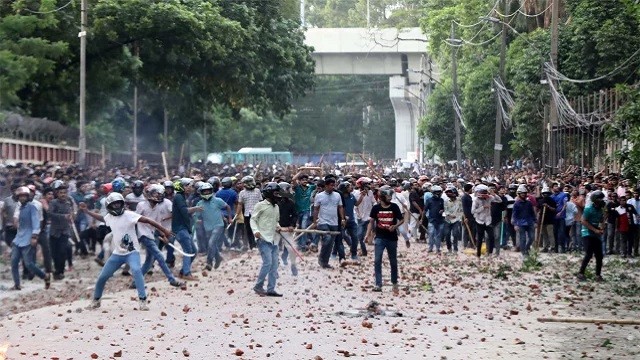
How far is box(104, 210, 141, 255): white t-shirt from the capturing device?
1475 centimetres

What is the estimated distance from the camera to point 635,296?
17.7 m

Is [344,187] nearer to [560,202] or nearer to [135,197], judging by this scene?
[135,197]

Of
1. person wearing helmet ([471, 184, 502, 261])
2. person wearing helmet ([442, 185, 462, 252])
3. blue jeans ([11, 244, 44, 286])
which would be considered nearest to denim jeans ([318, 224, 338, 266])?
person wearing helmet ([471, 184, 502, 261])

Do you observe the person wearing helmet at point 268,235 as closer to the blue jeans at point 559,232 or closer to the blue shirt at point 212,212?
the blue shirt at point 212,212

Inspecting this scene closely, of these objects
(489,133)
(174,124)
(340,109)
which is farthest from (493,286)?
(340,109)

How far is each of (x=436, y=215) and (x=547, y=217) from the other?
260 cm

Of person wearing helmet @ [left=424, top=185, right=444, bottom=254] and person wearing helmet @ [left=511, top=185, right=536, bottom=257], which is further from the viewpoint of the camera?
person wearing helmet @ [left=424, top=185, right=444, bottom=254]

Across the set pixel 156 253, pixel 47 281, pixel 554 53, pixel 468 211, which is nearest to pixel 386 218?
pixel 156 253

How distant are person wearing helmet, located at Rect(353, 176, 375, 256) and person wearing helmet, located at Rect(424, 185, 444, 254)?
154 cm

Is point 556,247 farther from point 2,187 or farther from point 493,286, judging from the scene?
point 2,187

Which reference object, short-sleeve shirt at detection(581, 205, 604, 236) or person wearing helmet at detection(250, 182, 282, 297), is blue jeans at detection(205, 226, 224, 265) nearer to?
person wearing helmet at detection(250, 182, 282, 297)

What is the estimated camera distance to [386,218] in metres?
17.3

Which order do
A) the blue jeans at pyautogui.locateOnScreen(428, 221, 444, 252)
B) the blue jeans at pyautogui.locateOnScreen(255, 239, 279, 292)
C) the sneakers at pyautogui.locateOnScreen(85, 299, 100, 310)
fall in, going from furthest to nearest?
the blue jeans at pyautogui.locateOnScreen(428, 221, 444, 252) < the blue jeans at pyautogui.locateOnScreen(255, 239, 279, 292) < the sneakers at pyautogui.locateOnScreen(85, 299, 100, 310)

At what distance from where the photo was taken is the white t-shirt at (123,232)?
48.4 ft
